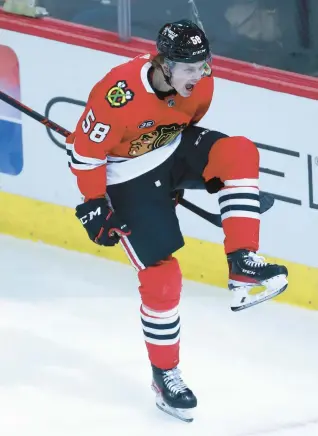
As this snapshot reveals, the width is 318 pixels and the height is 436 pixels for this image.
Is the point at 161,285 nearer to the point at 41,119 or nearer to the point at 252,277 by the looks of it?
the point at 252,277

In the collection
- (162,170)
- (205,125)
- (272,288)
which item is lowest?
(205,125)

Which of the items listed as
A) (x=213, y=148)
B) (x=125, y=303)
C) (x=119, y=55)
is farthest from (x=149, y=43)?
(x=213, y=148)

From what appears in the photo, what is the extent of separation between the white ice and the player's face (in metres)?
0.97

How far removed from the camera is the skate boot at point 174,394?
3.90 metres

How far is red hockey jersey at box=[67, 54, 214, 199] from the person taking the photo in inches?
140

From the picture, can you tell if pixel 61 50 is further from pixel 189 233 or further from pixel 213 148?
pixel 213 148

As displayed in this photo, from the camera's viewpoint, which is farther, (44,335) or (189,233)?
(189,233)

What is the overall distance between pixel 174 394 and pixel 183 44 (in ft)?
3.36

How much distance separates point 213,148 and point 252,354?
2.95ft

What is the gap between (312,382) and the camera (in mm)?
4141

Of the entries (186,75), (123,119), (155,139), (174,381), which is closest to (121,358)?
(174,381)

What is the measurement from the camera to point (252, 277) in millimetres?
3500

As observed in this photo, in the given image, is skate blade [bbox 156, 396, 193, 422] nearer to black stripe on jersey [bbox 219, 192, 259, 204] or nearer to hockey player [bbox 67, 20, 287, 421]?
hockey player [bbox 67, 20, 287, 421]

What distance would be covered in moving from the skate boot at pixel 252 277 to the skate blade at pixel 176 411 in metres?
0.48
